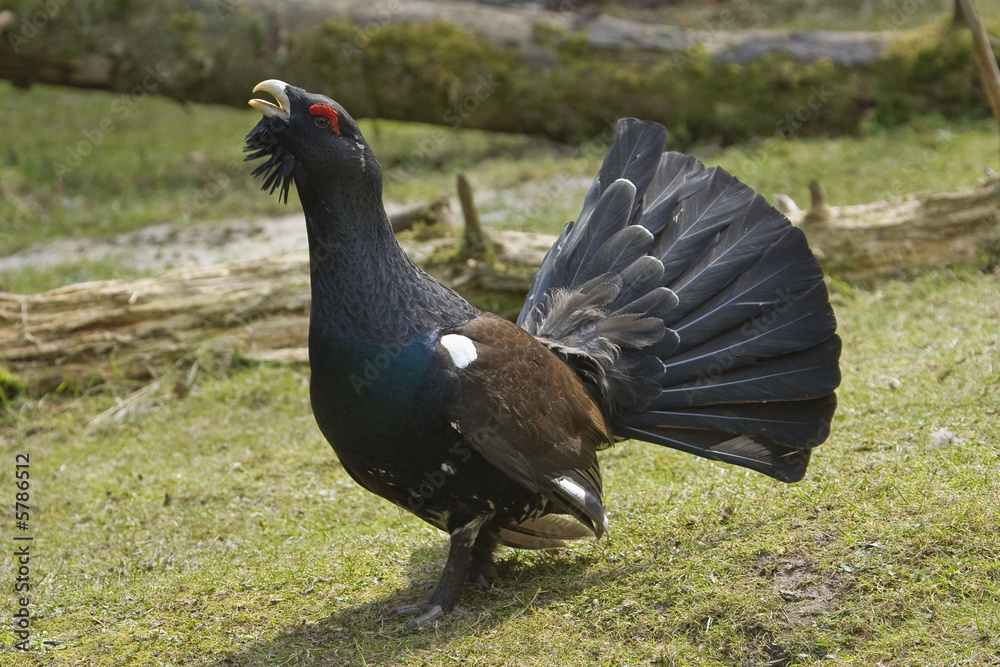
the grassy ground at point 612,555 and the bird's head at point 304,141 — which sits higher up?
the bird's head at point 304,141

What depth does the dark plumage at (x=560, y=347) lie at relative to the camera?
366cm

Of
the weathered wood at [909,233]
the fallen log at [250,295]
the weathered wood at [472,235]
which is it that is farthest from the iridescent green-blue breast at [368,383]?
the weathered wood at [909,233]

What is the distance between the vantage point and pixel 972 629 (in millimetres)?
3307

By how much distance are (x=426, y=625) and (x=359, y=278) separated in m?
1.41

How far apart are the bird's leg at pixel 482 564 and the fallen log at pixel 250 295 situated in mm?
2934

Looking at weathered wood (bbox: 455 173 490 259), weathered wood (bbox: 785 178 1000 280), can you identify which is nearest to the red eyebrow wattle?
weathered wood (bbox: 455 173 490 259)

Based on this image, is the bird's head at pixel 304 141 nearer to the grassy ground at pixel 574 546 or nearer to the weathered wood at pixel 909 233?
the grassy ground at pixel 574 546

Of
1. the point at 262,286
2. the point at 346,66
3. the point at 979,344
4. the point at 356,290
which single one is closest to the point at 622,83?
the point at 346,66

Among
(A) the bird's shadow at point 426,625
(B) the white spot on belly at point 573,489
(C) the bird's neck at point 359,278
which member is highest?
(C) the bird's neck at point 359,278

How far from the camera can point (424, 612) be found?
396cm

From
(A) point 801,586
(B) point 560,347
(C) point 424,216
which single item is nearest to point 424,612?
(B) point 560,347

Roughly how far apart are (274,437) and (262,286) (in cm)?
137

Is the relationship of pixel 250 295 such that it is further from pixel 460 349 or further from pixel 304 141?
pixel 460 349

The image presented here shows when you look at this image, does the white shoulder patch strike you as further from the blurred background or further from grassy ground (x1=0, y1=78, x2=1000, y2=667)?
the blurred background
